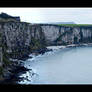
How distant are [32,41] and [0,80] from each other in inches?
1441

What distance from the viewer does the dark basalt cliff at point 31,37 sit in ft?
134

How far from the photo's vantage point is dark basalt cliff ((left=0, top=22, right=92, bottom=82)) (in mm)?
40844

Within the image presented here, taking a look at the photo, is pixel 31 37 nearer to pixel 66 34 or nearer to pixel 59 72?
pixel 66 34

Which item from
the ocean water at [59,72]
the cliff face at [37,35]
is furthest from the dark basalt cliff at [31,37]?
the ocean water at [59,72]

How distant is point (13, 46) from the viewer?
44.7 meters

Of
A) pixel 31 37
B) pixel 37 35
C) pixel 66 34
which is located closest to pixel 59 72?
pixel 31 37

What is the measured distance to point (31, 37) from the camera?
6116 cm

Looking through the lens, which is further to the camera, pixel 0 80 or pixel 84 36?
pixel 84 36

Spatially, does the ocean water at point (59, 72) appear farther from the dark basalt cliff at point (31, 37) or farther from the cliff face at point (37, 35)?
the cliff face at point (37, 35)

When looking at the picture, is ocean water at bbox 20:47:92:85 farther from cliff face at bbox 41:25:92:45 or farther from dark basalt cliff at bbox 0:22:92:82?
cliff face at bbox 41:25:92:45

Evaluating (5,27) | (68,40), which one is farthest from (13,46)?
(68,40)
